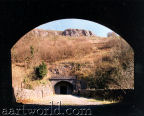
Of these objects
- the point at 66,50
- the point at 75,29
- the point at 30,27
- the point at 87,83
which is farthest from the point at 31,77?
the point at 75,29

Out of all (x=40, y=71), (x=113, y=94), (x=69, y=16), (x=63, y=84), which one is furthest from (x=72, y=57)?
(x=69, y=16)

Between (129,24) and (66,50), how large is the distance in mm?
28179

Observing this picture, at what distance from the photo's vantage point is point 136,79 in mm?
5734

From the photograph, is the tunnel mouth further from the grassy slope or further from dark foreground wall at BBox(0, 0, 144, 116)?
dark foreground wall at BBox(0, 0, 144, 116)

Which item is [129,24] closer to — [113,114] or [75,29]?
[113,114]

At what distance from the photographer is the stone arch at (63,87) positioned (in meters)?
27.0

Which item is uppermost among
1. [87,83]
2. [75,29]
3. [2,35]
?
[75,29]

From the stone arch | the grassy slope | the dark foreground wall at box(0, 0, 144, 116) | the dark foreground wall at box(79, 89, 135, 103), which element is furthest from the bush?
the dark foreground wall at box(0, 0, 144, 116)

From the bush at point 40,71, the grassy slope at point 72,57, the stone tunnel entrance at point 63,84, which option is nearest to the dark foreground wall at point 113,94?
the grassy slope at point 72,57

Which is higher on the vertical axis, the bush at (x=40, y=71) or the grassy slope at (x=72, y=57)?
the grassy slope at (x=72, y=57)

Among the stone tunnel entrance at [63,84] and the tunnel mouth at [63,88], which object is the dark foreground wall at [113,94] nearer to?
the stone tunnel entrance at [63,84]

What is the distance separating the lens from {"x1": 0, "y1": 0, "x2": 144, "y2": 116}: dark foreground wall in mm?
4734

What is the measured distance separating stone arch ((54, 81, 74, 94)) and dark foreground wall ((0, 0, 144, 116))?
20.8 meters

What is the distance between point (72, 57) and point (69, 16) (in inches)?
1028
